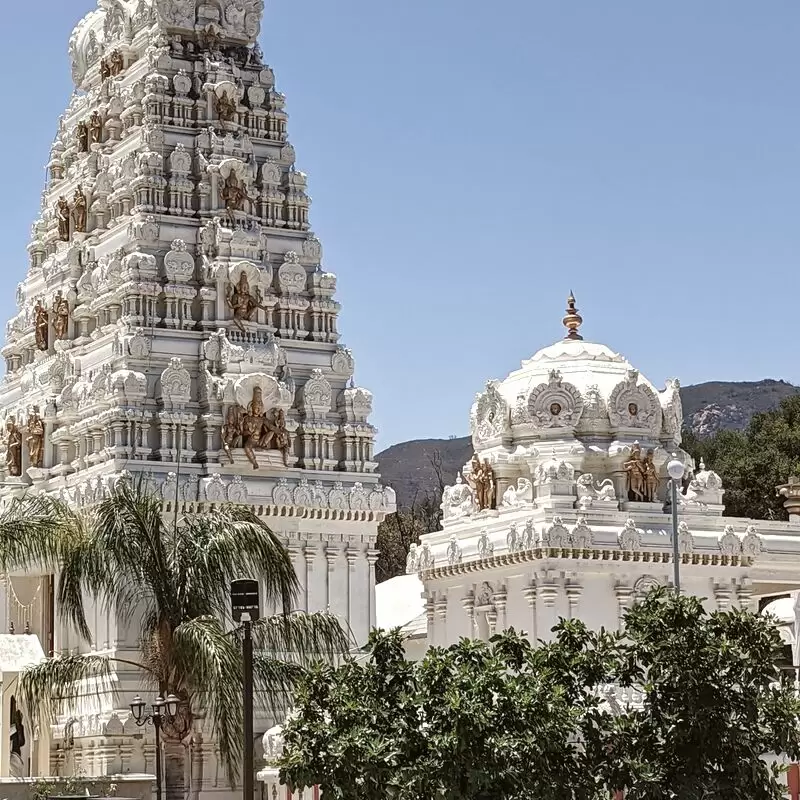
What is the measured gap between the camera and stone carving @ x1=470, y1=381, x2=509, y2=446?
5812 centimetres

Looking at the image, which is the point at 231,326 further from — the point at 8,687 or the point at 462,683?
the point at 462,683

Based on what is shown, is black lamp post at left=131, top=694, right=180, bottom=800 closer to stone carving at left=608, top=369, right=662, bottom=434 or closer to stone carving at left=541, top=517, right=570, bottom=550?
stone carving at left=541, top=517, right=570, bottom=550

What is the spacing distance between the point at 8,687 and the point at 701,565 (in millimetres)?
19907

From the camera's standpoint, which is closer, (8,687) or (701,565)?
(8,687)

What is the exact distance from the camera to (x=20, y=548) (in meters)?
42.0

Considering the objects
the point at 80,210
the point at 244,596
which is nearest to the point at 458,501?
the point at 80,210

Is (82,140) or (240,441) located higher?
(82,140)

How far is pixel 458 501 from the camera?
59594mm

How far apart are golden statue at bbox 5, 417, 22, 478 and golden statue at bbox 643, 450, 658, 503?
17852 millimetres

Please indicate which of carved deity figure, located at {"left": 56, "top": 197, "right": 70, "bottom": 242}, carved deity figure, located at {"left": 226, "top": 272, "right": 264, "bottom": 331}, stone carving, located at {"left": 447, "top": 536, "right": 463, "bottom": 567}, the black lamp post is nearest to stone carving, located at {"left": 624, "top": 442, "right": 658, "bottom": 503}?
stone carving, located at {"left": 447, "top": 536, "right": 463, "bottom": 567}

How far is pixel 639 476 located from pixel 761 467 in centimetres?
2716

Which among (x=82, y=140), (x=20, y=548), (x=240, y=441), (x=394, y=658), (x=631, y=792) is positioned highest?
(x=82, y=140)

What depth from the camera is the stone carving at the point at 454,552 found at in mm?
57703

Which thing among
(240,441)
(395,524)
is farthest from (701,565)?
(395,524)
